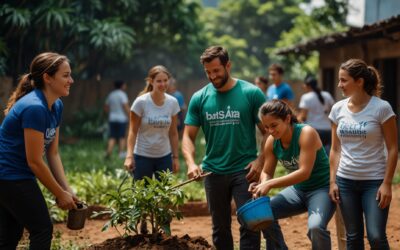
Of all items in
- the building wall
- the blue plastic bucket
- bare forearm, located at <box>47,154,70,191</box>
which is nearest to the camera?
the blue plastic bucket

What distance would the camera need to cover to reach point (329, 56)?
1655 centimetres

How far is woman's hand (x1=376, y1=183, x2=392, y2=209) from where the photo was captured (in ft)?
15.4

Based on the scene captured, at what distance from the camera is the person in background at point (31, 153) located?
4.36 meters

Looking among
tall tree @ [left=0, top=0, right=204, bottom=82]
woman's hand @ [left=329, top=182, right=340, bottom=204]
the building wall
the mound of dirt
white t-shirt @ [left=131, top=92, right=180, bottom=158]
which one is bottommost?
the mound of dirt

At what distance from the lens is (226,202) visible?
557cm

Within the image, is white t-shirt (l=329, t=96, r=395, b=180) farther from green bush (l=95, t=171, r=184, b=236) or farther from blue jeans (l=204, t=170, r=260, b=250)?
green bush (l=95, t=171, r=184, b=236)

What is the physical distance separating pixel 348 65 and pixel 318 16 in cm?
1119

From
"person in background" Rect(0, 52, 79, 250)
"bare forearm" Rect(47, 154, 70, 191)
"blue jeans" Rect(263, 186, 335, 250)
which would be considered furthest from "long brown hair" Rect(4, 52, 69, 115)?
"blue jeans" Rect(263, 186, 335, 250)

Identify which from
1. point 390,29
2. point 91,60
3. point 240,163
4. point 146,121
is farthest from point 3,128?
point 91,60

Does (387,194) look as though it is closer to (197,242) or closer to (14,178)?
(197,242)

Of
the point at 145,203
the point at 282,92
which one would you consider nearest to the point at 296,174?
the point at 145,203

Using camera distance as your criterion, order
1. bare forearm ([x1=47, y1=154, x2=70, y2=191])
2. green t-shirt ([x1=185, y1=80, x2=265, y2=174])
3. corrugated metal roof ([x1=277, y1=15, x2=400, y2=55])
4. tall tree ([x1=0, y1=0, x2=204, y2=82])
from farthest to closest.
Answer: tall tree ([x1=0, y1=0, x2=204, y2=82]) → corrugated metal roof ([x1=277, y1=15, x2=400, y2=55]) → green t-shirt ([x1=185, y1=80, x2=265, y2=174]) → bare forearm ([x1=47, y1=154, x2=70, y2=191])

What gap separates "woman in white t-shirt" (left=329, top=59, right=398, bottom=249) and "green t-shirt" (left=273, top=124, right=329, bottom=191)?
0.09m

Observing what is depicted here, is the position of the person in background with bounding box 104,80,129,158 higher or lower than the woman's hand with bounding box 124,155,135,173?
higher
